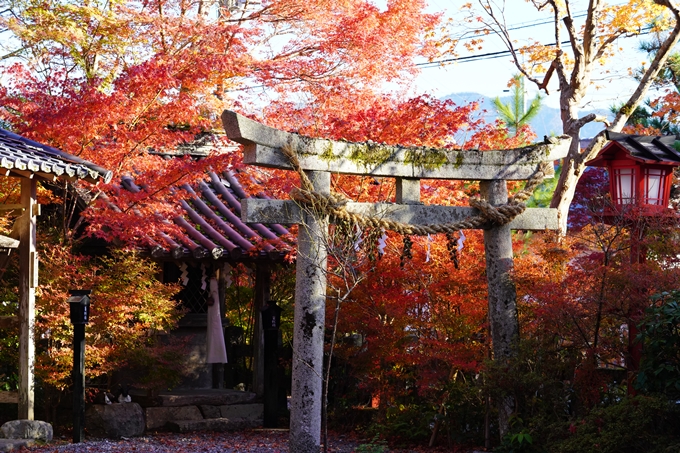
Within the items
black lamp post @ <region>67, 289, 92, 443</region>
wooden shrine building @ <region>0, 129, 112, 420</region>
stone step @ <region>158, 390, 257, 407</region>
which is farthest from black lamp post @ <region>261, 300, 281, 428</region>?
Answer: wooden shrine building @ <region>0, 129, 112, 420</region>

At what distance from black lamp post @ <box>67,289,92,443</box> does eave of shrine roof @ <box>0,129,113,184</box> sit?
1576mm

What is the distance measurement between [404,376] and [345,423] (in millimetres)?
1926

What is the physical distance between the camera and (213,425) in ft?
40.9

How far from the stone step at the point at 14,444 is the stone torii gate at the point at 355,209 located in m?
3.40

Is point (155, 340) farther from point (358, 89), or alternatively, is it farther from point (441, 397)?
point (358, 89)

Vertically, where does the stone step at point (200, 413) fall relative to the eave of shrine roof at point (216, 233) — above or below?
below

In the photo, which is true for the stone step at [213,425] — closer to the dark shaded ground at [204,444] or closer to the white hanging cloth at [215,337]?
the dark shaded ground at [204,444]

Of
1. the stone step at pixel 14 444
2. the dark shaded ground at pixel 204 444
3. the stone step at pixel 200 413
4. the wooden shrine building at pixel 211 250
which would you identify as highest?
the wooden shrine building at pixel 211 250

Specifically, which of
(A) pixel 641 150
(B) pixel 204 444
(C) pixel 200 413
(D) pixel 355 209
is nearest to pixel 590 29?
(A) pixel 641 150

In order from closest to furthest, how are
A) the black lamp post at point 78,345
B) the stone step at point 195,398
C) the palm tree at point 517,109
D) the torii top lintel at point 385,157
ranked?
1. the torii top lintel at point 385,157
2. the black lamp post at point 78,345
3. the stone step at point 195,398
4. the palm tree at point 517,109

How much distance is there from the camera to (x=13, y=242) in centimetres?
973

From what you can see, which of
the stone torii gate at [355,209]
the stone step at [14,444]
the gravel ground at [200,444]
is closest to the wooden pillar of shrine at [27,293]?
the stone step at [14,444]

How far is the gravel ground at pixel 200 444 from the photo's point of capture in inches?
394

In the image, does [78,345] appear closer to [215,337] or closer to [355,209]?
[215,337]
